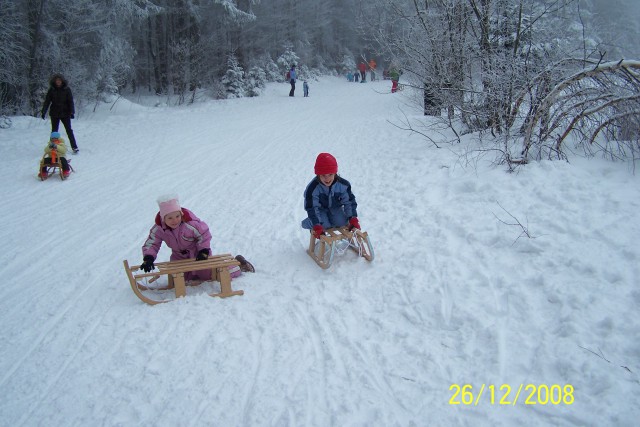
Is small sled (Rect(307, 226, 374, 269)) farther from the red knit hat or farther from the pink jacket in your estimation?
the pink jacket

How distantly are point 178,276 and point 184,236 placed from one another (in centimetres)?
49

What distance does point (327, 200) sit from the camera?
478 centimetres

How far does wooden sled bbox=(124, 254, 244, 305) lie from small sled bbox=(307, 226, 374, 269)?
1.05 metres

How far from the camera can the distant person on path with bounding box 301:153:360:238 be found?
453cm

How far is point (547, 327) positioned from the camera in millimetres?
3055

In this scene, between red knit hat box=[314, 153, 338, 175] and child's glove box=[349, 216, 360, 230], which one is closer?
red knit hat box=[314, 153, 338, 175]

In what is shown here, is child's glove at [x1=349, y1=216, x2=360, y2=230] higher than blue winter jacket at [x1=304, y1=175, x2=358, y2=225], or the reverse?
blue winter jacket at [x1=304, y1=175, x2=358, y2=225]

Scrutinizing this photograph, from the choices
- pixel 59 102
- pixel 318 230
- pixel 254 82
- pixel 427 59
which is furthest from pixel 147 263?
pixel 254 82

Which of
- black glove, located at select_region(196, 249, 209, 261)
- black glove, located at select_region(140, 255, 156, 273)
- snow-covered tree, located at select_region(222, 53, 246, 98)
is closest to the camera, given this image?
black glove, located at select_region(140, 255, 156, 273)

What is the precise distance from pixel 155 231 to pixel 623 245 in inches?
180

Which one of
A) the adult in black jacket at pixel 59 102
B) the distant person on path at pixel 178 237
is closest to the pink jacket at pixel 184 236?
the distant person on path at pixel 178 237

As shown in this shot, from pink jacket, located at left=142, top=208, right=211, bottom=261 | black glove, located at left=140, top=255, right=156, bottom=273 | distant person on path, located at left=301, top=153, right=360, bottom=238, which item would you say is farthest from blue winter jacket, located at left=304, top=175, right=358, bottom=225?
black glove, located at left=140, top=255, right=156, bottom=273

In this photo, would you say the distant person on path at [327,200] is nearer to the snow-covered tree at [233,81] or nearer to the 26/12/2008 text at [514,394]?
the 26/12/2008 text at [514,394]

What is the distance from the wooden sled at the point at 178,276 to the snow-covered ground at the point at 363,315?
0.12m
